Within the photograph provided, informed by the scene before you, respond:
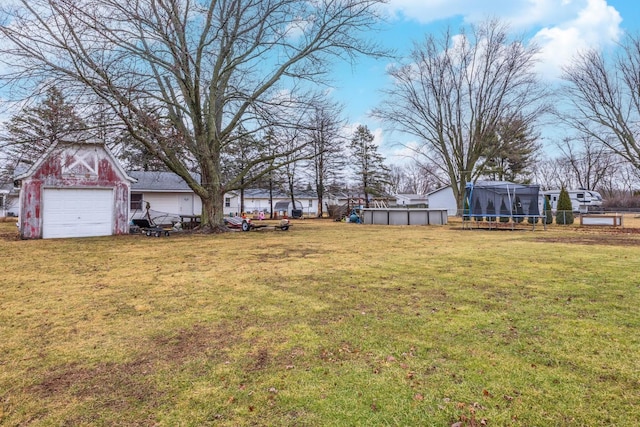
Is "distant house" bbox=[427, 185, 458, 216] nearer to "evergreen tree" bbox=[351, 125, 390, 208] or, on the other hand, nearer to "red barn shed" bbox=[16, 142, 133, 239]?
"evergreen tree" bbox=[351, 125, 390, 208]

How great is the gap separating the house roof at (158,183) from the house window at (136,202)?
23.0 inches

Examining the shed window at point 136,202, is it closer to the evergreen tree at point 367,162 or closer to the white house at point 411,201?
the evergreen tree at point 367,162

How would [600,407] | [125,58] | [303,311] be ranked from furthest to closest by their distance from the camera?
[125,58] → [303,311] → [600,407]

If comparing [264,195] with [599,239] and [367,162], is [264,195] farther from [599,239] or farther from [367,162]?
[599,239]

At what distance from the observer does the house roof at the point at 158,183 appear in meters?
24.9

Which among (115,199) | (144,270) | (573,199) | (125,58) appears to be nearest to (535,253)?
(144,270)

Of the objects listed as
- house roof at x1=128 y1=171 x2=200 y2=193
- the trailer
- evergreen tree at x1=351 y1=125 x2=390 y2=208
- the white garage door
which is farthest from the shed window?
evergreen tree at x1=351 y1=125 x2=390 y2=208

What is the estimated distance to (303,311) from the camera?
4355mm

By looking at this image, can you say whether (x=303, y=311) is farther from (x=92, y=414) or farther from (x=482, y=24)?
(x=482, y=24)

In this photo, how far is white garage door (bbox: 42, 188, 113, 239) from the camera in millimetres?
13578

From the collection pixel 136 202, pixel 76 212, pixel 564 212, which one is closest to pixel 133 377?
pixel 76 212

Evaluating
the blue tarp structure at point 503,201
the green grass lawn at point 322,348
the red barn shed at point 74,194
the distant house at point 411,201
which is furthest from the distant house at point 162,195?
the distant house at point 411,201

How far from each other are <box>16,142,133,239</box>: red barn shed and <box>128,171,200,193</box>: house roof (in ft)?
32.8

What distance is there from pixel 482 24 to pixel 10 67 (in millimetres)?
27087
